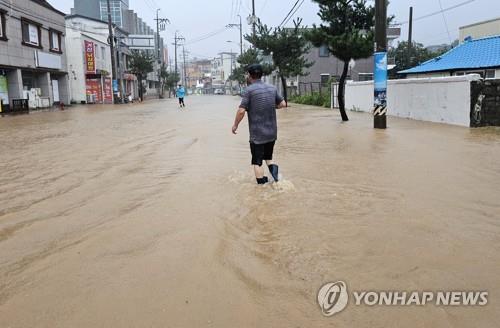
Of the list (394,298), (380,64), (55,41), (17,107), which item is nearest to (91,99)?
(55,41)

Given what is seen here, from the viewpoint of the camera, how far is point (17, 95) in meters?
28.3

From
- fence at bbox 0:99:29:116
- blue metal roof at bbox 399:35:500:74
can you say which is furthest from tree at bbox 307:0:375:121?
fence at bbox 0:99:29:116

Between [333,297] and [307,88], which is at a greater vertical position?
[307,88]

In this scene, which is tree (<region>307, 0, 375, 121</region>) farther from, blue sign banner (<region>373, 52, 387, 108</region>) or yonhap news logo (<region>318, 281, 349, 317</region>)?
yonhap news logo (<region>318, 281, 349, 317</region>)

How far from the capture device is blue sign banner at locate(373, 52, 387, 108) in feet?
47.3

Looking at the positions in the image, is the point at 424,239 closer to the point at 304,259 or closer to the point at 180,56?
the point at 304,259

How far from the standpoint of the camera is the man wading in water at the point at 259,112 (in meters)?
6.20

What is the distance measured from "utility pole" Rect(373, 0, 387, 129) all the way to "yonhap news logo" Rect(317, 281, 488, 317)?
1177 centimetres

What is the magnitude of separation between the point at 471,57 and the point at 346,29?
13.5 m

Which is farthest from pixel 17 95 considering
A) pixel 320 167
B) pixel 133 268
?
pixel 133 268

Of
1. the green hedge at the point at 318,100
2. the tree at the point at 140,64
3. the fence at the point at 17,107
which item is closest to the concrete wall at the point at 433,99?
the green hedge at the point at 318,100

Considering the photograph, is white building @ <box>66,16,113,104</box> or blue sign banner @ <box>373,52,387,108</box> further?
white building @ <box>66,16,113,104</box>

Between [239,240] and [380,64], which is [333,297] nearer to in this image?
[239,240]

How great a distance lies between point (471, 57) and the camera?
26.9 metres
